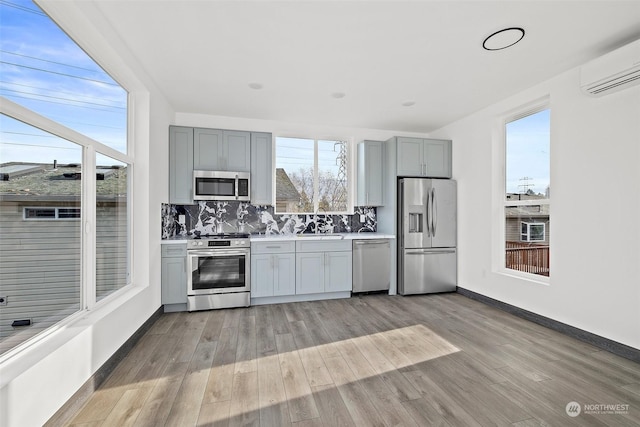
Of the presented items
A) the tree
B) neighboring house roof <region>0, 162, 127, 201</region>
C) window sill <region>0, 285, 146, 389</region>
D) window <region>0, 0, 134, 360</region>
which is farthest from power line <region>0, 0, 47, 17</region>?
the tree

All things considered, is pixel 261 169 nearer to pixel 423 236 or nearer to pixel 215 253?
pixel 215 253

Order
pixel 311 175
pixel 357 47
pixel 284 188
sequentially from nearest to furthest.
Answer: pixel 357 47, pixel 284 188, pixel 311 175

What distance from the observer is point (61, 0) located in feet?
5.80

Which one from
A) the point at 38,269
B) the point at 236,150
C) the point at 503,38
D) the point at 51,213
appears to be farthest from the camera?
the point at 236,150

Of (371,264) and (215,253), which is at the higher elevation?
(215,253)

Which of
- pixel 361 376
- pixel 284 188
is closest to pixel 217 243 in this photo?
pixel 284 188

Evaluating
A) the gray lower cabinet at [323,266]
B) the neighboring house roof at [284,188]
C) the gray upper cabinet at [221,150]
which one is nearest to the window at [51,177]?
the gray upper cabinet at [221,150]

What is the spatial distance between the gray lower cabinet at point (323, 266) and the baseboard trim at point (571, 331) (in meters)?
1.92

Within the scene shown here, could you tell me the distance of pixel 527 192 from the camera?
3482 mm

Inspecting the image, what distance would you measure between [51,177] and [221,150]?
237cm

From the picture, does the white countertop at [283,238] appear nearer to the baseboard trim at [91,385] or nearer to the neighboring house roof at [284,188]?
the neighboring house roof at [284,188]

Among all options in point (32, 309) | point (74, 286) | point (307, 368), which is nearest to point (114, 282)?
point (74, 286)

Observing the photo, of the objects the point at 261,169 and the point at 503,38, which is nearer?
the point at 503,38

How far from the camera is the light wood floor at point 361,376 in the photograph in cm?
175
